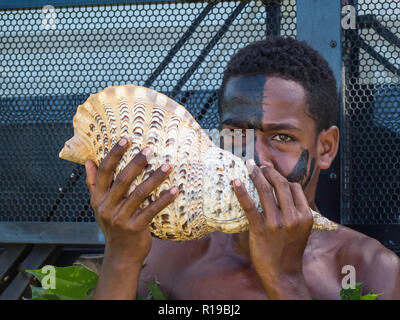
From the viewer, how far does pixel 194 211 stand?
117cm

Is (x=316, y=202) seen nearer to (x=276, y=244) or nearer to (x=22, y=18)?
(x=276, y=244)

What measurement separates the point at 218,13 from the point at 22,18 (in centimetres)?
62

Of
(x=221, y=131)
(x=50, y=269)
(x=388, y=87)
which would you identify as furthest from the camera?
(x=388, y=87)

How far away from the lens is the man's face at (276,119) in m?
1.42

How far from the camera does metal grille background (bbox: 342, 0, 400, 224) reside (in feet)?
5.32

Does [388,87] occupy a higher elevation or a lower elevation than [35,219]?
higher

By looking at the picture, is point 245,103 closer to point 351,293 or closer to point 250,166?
point 250,166

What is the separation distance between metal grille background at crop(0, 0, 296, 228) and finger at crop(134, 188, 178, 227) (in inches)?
23.0

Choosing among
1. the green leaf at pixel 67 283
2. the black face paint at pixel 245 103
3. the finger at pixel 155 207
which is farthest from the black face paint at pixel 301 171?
the green leaf at pixel 67 283

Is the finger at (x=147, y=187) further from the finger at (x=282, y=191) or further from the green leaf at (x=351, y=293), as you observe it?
the green leaf at (x=351, y=293)

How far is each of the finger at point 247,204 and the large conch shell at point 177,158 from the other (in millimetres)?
16

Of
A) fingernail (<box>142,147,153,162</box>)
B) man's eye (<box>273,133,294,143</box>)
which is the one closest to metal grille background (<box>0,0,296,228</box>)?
man's eye (<box>273,133,294,143</box>)
